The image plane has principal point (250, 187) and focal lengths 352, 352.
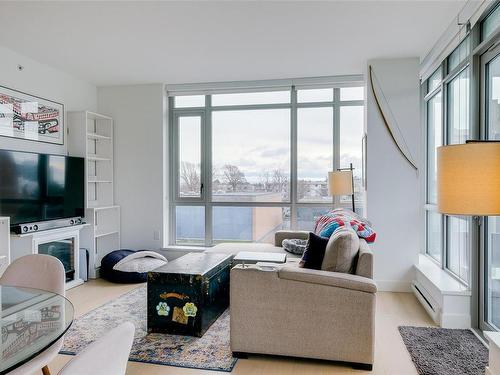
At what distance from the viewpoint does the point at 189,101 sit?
5262mm

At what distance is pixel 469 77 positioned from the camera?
2953mm

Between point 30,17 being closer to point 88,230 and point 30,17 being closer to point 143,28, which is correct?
point 143,28

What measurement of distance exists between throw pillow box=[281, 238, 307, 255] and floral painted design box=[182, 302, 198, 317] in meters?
1.47

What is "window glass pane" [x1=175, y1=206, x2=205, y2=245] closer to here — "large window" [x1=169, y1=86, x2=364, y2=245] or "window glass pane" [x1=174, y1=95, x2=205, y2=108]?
"large window" [x1=169, y1=86, x2=364, y2=245]

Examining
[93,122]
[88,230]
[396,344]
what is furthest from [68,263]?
[396,344]

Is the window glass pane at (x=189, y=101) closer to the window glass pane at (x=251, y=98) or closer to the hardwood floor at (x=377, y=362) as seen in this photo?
the window glass pane at (x=251, y=98)

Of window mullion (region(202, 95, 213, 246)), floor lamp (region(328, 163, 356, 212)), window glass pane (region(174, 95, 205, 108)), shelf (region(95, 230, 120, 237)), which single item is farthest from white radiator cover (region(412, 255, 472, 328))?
shelf (region(95, 230, 120, 237))

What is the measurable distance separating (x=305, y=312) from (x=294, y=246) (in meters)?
1.60

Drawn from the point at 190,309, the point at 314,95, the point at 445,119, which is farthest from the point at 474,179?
the point at 314,95

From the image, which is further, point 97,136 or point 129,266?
point 97,136

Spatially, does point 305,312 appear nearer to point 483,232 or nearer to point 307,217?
point 483,232

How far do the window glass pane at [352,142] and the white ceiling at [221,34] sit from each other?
0.54 meters

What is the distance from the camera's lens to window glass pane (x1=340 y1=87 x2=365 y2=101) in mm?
4703

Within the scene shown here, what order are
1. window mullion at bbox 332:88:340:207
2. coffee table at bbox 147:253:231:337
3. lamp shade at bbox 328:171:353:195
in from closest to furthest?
1. coffee table at bbox 147:253:231:337
2. lamp shade at bbox 328:171:353:195
3. window mullion at bbox 332:88:340:207
